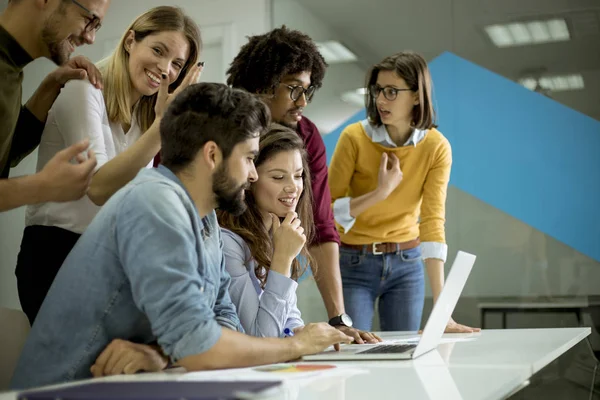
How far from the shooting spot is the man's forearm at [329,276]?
2521 millimetres

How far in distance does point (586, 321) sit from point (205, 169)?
10.6 feet

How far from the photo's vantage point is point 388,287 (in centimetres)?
294

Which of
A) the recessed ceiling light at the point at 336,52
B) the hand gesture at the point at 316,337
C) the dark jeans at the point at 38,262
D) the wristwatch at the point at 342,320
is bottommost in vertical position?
the wristwatch at the point at 342,320

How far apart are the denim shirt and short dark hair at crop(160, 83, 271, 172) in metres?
0.16

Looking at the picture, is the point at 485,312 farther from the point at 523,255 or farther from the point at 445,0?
the point at 445,0

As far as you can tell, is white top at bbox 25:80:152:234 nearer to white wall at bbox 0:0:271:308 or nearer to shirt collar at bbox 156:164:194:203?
shirt collar at bbox 156:164:194:203

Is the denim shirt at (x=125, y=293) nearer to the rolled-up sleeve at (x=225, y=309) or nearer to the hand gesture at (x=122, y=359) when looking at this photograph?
the hand gesture at (x=122, y=359)

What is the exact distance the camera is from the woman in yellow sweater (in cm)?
292

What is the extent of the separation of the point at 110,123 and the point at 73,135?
19 centimetres

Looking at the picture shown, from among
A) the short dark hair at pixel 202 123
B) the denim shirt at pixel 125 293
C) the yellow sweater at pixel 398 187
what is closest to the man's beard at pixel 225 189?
the short dark hair at pixel 202 123

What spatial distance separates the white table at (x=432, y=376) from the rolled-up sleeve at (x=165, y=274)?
0.07 m

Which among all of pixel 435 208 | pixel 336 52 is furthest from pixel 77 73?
pixel 336 52

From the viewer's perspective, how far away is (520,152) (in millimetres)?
4418

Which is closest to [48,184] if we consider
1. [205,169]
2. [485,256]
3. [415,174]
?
[205,169]
